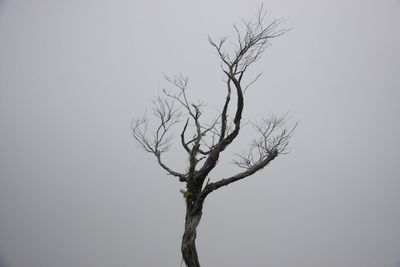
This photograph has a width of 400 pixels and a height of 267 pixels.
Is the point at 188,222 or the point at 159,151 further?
the point at 159,151

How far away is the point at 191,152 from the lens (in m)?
2.87

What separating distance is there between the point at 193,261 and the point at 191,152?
3.39 ft

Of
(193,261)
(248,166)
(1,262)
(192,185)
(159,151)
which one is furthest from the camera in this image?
(1,262)

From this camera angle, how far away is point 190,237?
2621 millimetres

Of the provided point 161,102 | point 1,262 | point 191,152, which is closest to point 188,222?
point 191,152

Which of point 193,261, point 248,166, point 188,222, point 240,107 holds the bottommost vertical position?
point 193,261

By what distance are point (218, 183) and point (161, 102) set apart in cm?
124

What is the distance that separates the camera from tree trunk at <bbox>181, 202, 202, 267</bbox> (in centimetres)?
258

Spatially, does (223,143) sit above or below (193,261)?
above

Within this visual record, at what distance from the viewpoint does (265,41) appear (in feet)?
8.96

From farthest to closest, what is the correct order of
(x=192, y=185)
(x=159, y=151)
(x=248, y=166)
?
(x=159, y=151), (x=248, y=166), (x=192, y=185)

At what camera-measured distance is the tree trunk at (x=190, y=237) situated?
258 centimetres

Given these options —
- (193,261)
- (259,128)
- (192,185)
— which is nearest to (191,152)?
(192,185)

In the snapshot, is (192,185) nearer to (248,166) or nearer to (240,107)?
(248,166)
